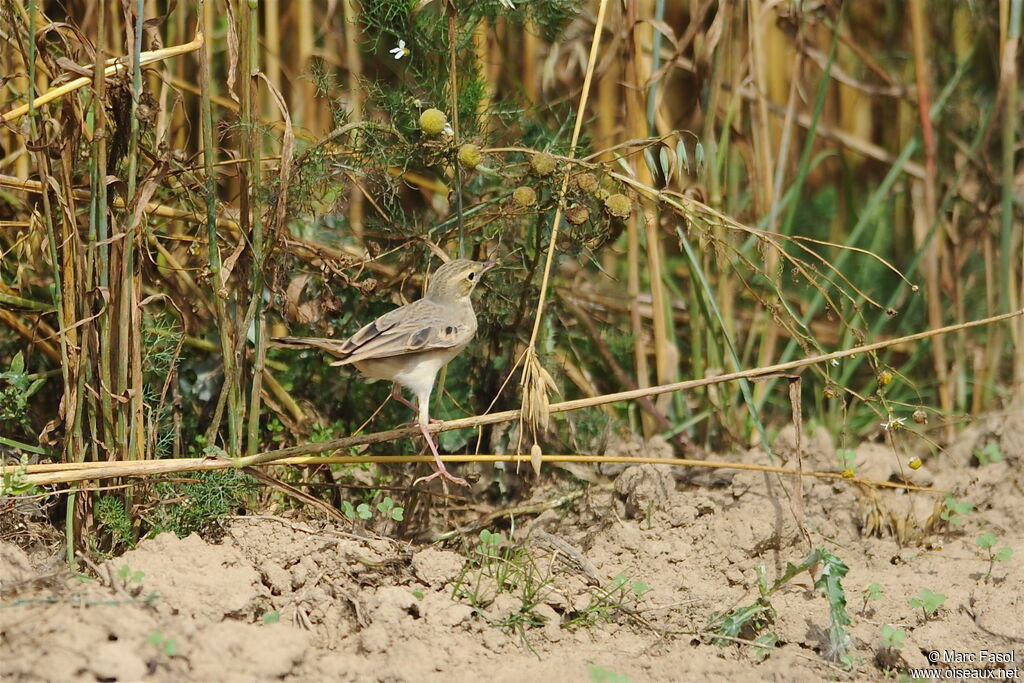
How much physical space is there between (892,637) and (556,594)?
1.18 metres

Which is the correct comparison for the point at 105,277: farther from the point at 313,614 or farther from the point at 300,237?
the point at 313,614

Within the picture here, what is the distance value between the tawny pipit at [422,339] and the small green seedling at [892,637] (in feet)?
5.29

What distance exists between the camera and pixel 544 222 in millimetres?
4156

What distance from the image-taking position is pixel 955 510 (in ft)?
15.1

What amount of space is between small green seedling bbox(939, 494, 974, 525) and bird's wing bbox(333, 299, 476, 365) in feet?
7.33

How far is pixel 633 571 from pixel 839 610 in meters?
0.96

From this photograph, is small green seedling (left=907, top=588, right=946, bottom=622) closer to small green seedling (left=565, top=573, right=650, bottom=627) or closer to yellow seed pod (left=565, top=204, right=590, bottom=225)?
small green seedling (left=565, top=573, right=650, bottom=627)

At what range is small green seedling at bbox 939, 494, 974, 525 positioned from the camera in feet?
15.0

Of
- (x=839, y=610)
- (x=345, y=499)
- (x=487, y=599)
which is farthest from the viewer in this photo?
(x=345, y=499)

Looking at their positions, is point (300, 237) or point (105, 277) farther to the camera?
point (300, 237)

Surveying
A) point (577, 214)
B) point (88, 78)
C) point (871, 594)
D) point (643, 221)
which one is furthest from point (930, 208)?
point (88, 78)

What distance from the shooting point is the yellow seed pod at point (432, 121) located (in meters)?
3.85

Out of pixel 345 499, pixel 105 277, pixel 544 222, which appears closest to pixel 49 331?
pixel 105 277

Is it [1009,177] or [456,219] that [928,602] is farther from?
[1009,177]
